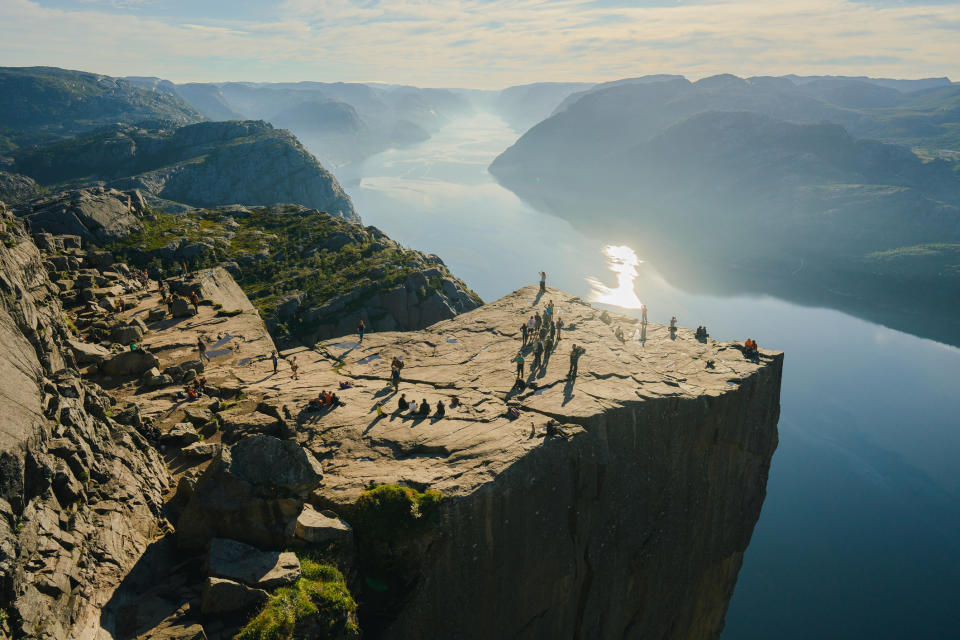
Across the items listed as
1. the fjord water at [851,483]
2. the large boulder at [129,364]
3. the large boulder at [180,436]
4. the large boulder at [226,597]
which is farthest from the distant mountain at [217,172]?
the large boulder at [226,597]

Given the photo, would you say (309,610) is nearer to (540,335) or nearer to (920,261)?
(540,335)

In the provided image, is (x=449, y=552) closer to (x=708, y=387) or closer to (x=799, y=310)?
(x=708, y=387)

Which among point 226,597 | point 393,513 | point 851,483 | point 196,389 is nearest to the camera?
point 226,597

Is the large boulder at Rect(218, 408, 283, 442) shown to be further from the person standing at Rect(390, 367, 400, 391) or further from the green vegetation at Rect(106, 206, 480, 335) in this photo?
the green vegetation at Rect(106, 206, 480, 335)

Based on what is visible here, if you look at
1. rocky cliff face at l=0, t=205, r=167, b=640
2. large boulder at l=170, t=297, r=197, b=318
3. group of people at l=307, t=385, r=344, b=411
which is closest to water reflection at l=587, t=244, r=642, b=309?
large boulder at l=170, t=297, r=197, b=318

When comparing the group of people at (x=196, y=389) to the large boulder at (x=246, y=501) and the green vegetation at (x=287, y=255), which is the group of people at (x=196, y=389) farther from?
the green vegetation at (x=287, y=255)

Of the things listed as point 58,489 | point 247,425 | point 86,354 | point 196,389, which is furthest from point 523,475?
point 86,354

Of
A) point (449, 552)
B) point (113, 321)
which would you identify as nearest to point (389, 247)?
point (113, 321)
